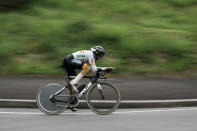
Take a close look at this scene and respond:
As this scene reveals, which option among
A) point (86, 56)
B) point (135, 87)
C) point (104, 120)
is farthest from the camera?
point (135, 87)

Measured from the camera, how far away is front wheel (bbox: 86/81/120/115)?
32.8 feet

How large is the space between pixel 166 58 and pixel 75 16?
379 cm

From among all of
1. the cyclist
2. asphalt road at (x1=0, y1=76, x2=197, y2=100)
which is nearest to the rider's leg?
the cyclist

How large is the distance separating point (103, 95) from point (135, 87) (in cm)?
268

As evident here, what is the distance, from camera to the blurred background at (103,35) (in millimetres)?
14805

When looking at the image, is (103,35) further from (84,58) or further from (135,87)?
(84,58)

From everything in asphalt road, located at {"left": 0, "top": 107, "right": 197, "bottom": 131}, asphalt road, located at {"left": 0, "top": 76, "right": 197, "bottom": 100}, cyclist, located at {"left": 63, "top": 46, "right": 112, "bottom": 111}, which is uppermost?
cyclist, located at {"left": 63, "top": 46, "right": 112, "bottom": 111}

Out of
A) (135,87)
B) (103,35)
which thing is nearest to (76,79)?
(135,87)

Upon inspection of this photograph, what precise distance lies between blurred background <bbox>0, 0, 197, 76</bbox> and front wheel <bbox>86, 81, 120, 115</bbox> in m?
4.25

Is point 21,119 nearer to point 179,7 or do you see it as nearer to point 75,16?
point 75,16

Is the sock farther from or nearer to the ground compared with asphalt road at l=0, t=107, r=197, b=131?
farther from the ground

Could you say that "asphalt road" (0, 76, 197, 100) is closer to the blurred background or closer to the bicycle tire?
the blurred background

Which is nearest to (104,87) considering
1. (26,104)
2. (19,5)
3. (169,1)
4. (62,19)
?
(26,104)

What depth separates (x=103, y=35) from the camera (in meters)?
15.8
